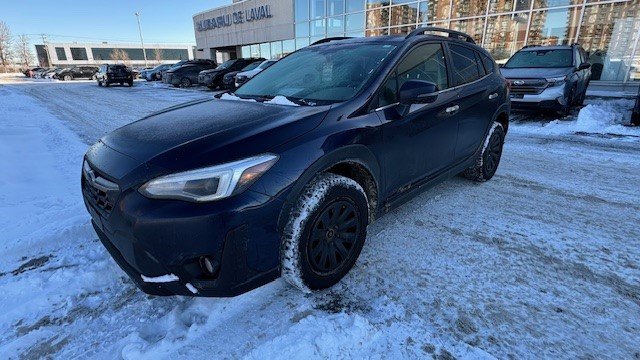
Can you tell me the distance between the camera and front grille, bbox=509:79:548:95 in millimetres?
7906

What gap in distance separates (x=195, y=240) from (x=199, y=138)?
61 cm

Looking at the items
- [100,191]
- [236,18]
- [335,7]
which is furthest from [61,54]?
[100,191]

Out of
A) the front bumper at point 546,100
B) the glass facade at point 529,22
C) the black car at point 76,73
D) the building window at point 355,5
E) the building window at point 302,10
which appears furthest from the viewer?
the black car at point 76,73

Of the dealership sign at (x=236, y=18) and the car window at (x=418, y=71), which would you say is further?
the dealership sign at (x=236, y=18)

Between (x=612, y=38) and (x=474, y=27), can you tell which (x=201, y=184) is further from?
(x=474, y=27)

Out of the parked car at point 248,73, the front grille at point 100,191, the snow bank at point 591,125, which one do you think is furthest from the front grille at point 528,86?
the parked car at point 248,73

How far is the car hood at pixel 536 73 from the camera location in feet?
26.1

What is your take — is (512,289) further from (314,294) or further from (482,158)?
(482,158)

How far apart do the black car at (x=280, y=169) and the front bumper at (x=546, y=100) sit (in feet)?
19.0

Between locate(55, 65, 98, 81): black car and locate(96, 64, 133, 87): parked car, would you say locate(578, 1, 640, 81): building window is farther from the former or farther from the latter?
locate(55, 65, 98, 81): black car

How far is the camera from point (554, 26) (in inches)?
530

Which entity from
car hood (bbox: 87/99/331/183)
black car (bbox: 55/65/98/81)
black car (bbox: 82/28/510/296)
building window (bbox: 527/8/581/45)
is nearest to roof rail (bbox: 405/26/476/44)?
black car (bbox: 82/28/510/296)

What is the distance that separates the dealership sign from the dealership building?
0.35m

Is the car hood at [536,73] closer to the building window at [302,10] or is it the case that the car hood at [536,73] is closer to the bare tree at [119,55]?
the building window at [302,10]
